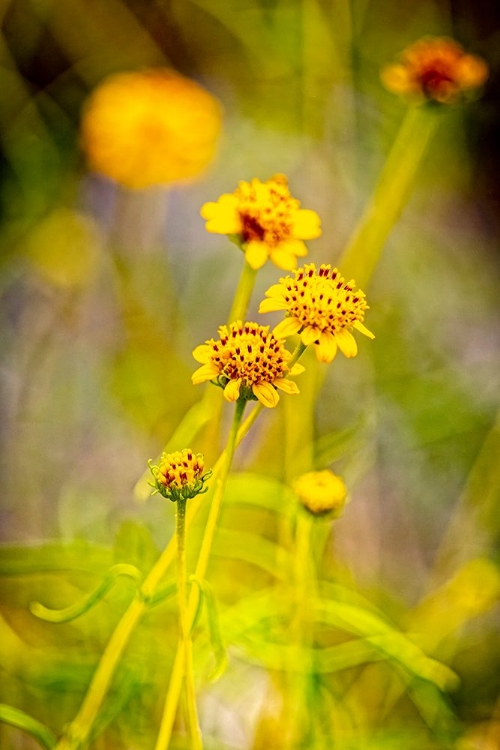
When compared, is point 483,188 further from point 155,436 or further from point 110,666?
point 110,666

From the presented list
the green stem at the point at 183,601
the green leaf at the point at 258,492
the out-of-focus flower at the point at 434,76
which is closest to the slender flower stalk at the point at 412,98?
the out-of-focus flower at the point at 434,76

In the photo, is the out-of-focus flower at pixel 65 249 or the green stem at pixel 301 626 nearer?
the green stem at pixel 301 626

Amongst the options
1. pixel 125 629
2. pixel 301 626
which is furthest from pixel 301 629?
pixel 125 629

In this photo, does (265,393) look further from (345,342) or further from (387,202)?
(387,202)

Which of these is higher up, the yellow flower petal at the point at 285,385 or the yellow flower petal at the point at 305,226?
the yellow flower petal at the point at 305,226

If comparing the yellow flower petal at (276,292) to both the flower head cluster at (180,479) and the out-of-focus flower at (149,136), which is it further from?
the out-of-focus flower at (149,136)

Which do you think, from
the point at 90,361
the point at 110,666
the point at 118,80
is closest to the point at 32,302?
the point at 90,361
